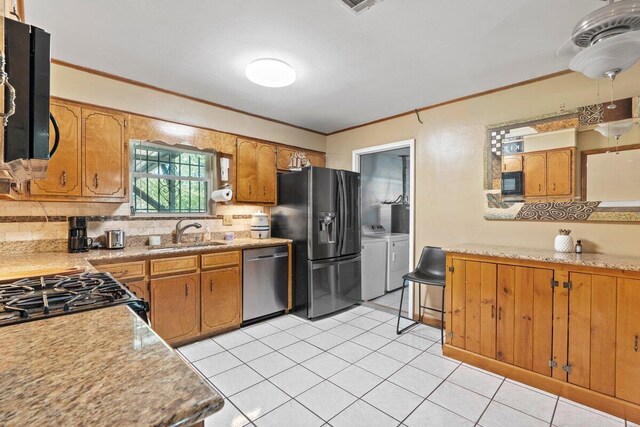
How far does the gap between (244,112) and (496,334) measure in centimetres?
344

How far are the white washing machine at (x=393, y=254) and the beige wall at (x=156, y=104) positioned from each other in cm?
182

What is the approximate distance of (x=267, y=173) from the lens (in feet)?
12.7

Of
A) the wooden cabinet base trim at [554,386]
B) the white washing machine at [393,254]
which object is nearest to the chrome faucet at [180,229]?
the white washing machine at [393,254]

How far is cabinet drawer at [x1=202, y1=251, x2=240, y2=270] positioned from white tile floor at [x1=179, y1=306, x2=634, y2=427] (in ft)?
2.35

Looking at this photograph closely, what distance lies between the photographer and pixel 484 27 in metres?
2.02

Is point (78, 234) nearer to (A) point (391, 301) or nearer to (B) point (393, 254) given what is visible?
(A) point (391, 301)

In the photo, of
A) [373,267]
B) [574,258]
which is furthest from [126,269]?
[574,258]

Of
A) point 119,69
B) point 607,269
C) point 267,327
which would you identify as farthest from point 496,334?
point 119,69

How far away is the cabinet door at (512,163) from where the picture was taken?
2850 mm

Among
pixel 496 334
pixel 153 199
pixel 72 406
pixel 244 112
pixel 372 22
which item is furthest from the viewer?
pixel 244 112

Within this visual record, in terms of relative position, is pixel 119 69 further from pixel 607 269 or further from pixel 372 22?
pixel 607 269

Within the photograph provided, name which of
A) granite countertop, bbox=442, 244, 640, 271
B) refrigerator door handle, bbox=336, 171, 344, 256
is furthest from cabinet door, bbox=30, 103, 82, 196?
granite countertop, bbox=442, 244, 640, 271

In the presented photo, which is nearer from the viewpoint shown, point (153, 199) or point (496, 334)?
point (496, 334)

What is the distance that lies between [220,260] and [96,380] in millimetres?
2524
